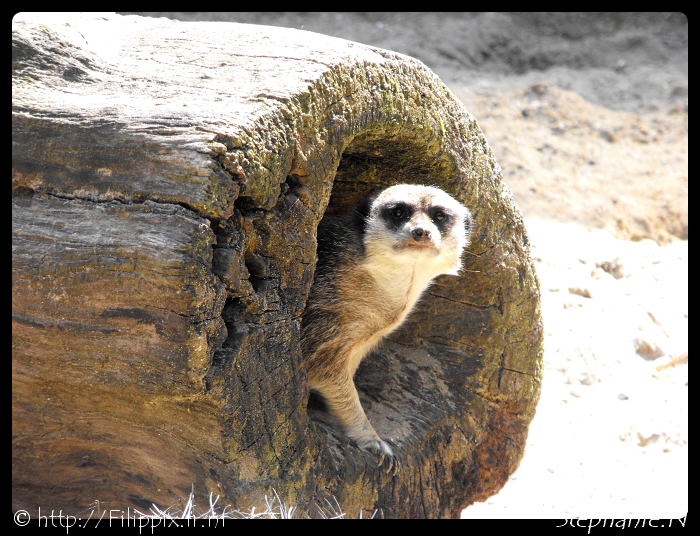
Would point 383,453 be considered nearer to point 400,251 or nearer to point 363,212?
point 400,251

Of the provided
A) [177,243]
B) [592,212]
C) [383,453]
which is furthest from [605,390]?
[177,243]

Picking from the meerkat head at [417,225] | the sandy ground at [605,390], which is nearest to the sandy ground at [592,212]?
the sandy ground at [605,390]

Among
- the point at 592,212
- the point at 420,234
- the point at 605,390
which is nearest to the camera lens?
the point at 420,234

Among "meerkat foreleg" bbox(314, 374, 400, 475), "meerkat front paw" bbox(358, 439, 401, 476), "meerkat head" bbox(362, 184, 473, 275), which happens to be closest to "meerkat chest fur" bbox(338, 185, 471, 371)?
"meerkat head" bbox(362, 184, 473, 275)

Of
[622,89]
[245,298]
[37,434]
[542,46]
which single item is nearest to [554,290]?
[245,298]

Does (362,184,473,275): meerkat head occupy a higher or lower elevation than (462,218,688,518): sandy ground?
higher

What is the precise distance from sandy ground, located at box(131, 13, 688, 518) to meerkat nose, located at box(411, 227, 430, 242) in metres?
1.66

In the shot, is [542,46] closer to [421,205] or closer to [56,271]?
[421,205]

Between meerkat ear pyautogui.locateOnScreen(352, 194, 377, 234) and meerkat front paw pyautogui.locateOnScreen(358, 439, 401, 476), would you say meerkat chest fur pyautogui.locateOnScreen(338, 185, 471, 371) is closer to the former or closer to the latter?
meerkat ear pyautogui.locateOnScreen(352, 194, 377, 234)

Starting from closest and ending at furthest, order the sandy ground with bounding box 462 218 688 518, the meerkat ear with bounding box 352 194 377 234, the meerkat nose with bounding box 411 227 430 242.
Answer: the meerkat nose with bounding box 411 227 430 242, the meerkat ear with bounding box 352 194 377 234, the sandy ground with bounding box 462 218 688 518

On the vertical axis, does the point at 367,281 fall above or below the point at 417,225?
below

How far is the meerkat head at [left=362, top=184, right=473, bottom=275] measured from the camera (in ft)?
7.64

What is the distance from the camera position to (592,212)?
5777 mm

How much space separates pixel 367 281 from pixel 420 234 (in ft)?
1.37
